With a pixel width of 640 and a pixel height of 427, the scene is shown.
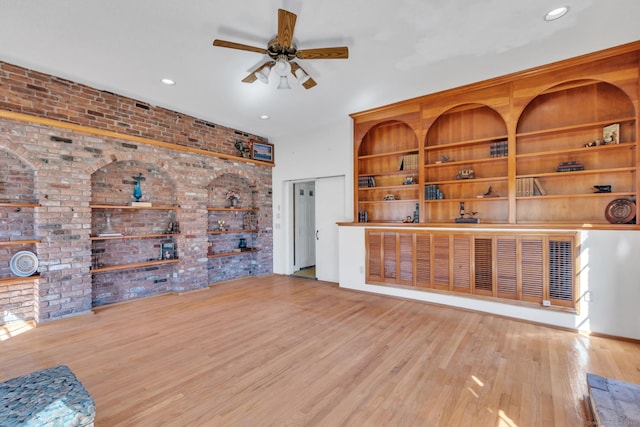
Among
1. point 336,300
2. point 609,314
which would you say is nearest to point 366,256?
point 336,300

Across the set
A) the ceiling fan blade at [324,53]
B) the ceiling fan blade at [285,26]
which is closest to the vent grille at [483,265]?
the ceiling fan blade at [324,53]

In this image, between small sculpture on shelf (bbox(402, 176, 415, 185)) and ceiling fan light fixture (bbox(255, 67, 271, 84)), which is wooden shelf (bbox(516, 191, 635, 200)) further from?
ceiling fan light fixture (bbox(255, 67, 271, 84))

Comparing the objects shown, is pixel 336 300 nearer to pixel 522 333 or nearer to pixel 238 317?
pixel 238 317

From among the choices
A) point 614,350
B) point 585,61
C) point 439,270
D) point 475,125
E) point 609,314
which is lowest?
point 614,350

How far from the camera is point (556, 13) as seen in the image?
264 centimetres

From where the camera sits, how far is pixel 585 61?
346 centimetres

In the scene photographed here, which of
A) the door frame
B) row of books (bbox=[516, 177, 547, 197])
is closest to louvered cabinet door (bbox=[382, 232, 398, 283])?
row of books (bbox=[516, 177, 547, 197])

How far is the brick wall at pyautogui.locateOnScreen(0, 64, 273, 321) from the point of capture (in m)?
3.68

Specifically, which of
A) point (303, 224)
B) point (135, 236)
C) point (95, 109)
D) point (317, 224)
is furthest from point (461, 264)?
point (95, 109)

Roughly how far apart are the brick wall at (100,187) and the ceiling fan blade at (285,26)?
127 inches

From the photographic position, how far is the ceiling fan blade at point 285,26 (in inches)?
94.7

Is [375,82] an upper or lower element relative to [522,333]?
upper

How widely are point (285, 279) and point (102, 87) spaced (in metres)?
4.58

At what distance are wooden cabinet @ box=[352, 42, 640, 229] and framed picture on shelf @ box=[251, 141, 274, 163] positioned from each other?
2330mm
